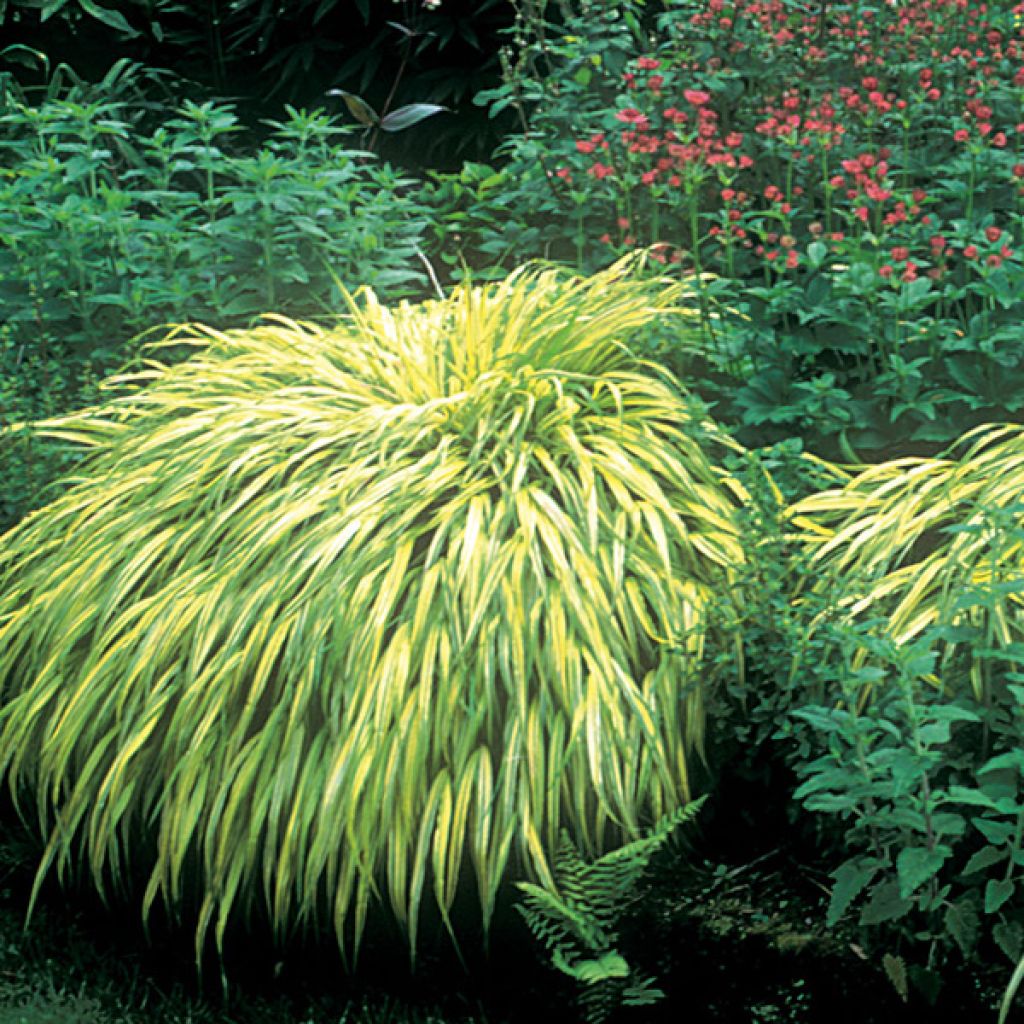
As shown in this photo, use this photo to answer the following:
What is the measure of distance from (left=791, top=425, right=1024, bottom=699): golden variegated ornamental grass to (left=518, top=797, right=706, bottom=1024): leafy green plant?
496 mm

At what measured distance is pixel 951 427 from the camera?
10.0 feet

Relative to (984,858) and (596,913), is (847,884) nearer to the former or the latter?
(984,858)

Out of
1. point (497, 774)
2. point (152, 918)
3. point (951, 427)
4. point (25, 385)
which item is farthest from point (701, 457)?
point (25, 385)

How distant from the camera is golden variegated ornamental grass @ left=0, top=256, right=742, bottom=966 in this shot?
248 centimetres

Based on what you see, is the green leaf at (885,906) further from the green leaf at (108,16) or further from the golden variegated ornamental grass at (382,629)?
the green leaf at (108,16)

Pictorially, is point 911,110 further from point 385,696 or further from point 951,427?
point 385,696

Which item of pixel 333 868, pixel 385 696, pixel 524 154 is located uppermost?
pixel 524 154

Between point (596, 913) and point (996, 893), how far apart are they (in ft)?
2.10

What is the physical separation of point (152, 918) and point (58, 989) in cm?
20

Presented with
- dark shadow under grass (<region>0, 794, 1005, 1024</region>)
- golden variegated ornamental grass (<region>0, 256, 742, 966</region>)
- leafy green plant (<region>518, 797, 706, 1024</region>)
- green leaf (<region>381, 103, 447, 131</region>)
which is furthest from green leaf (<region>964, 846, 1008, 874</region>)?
green leaf (<region>381, 103, 447, 131</region>)

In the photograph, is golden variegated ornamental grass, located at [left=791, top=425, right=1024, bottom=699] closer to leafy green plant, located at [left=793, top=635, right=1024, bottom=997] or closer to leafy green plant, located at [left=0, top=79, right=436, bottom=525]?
leafy green plant, located at [left=793, top=635, right=1024, bottom=997]

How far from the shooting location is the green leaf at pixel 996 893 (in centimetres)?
215

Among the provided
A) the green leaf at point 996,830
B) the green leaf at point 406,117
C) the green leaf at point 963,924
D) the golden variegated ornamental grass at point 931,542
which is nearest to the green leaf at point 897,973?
the green leaf at point 963,924

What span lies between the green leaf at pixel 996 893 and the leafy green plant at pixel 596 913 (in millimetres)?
454
